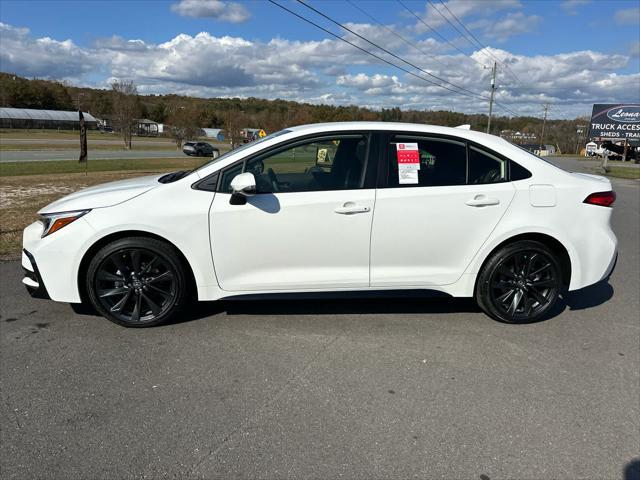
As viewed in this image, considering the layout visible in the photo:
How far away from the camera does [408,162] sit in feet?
12.4

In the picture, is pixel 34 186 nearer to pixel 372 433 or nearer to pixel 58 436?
pixel 58 436

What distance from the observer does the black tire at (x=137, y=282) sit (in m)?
3.59

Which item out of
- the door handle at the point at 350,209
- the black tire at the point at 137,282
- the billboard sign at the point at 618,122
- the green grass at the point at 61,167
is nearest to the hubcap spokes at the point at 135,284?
the black tire at the point at 137,282

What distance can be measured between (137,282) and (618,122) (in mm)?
48735

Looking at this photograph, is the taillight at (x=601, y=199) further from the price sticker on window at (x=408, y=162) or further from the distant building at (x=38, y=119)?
the distant building at (x=38, y=119)

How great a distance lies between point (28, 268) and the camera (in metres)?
3.66

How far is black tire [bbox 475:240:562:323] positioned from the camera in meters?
3.93

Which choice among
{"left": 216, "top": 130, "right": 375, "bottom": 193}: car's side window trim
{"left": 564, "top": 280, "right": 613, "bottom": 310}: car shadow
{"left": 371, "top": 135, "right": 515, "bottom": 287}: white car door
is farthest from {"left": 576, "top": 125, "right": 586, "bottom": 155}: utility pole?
{"left": 216, "top": 130, "right": 375, "bottom": 193}: car's side window trim

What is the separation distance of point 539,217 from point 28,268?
13.9ft

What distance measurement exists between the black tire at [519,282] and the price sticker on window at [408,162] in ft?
3.29

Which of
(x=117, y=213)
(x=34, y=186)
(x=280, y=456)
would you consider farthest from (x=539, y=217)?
(x=34, y=186)

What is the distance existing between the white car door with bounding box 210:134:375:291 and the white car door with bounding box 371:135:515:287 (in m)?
0.17

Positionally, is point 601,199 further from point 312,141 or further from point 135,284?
point 135,284

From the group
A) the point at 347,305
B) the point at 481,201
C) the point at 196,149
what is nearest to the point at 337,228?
the point at 347,305
